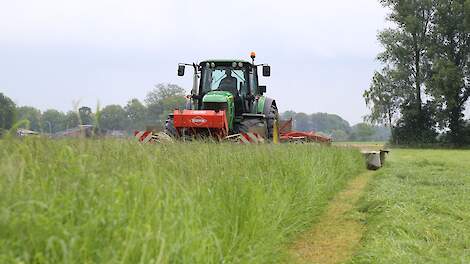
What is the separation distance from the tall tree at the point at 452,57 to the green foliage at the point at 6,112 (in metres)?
35.8

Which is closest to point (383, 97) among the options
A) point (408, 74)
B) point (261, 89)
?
point (408, 74)

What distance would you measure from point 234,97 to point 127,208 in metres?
10.7

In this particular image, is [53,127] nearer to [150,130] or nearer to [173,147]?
[173,147]

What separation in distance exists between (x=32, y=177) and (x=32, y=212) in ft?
2.09

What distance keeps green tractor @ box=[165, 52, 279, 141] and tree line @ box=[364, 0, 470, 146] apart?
25554 millimetres

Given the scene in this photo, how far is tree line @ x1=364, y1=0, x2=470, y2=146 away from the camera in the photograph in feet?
124

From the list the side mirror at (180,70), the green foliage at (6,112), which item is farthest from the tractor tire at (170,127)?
the green foliage at (6,112)

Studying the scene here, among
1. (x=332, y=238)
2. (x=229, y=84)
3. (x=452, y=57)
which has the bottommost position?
(x=332, y=238)

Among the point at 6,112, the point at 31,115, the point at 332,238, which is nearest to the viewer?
the point at 6,112

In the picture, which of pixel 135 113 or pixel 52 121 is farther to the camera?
pixel 135 113

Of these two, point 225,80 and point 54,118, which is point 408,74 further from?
point 54,118

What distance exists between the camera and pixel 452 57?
38.0 meters

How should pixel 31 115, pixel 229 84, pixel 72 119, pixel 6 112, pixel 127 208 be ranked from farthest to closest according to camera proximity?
1. pixel 229 84
2. pixel 72 119
3. pixel 31 115
4. pixel 6 112
5. pixel 127 208

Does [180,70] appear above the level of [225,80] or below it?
above
